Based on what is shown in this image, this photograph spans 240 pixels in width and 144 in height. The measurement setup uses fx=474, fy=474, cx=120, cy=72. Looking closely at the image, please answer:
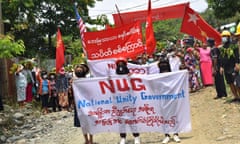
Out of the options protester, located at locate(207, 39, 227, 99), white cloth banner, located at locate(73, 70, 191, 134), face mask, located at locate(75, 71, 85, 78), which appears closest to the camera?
white cloth banner, located at locate(73, 70, 191, 134)

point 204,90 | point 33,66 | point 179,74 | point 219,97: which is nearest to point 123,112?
point 179,74

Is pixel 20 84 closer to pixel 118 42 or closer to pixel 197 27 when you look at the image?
pixel 118 42

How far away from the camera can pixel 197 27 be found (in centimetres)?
1396

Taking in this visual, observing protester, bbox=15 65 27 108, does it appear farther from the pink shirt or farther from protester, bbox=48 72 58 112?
the pink shirt

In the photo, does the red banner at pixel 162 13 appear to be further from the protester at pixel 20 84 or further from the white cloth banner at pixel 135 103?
the white cloth banner at pixel 135 103

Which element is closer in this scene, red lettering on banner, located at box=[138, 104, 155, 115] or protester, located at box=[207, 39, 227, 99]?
red lettering on banner, located at box=[138, 104, 155, 115]

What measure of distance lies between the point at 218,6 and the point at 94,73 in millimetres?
14327

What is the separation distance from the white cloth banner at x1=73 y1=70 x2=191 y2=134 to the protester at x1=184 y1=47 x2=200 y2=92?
7620 millimetres

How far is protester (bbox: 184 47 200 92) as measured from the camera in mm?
16475

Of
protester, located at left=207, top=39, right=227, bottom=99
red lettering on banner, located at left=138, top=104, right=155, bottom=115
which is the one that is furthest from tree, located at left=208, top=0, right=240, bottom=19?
red lettering on banner, located at left=138, top=104, right=155, bottom=115

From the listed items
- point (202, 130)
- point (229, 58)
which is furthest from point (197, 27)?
point (202, 130)

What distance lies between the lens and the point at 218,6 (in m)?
25.6

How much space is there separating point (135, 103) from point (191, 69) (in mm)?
7871

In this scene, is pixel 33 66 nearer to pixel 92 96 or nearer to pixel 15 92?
pixel 15 92
